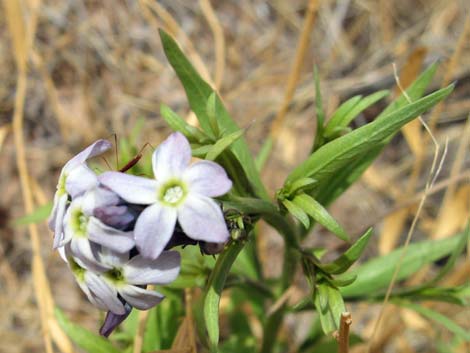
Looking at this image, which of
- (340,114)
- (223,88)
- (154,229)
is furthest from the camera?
(223,88)

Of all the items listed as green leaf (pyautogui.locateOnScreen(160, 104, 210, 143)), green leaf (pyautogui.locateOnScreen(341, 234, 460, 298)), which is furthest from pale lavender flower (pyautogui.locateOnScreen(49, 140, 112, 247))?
green leaf (pyautogui.locateOnScreen(341, 234, 460, 298))

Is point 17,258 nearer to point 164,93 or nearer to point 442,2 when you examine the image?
point 164,93

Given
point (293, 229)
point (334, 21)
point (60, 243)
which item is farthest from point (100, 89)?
point (60, 243)

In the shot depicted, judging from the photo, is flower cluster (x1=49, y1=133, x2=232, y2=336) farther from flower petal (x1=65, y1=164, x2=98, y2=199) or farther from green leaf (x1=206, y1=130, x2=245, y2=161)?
green leaf (x1=206, y1=130, x2=245, y2=161)

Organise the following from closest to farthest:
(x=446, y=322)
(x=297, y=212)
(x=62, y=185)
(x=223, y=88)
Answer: (x=62, y=185)
(x=297, y=212)
(x=446, y=322)
(x=223, y=88)

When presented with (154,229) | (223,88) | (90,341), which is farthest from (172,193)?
(223,88)

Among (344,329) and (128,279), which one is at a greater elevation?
(128,279)

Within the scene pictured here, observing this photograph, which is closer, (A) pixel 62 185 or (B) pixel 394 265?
(A) pixel 62 185

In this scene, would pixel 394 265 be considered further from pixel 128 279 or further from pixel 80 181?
pixel 80 181
